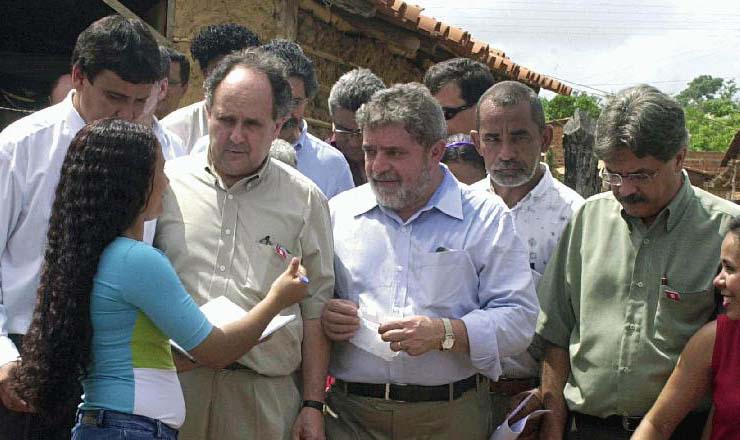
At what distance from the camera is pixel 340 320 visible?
365 centimetres

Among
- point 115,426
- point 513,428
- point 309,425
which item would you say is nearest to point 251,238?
point 309,425

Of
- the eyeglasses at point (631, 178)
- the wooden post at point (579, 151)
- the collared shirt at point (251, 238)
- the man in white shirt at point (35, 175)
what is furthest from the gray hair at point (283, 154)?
the wooden post at point (579, 151)

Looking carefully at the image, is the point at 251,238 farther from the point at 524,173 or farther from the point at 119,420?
the point at 524,173

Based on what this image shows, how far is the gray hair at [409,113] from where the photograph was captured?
3.82 meters

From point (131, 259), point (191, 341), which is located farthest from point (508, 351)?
point (131, 259)

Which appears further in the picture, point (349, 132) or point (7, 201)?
point (349, 132)

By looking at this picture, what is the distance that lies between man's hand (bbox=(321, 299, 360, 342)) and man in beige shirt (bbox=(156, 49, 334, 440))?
0.05 m

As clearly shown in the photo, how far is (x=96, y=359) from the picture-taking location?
2.89 meters

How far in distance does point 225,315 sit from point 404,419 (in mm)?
923

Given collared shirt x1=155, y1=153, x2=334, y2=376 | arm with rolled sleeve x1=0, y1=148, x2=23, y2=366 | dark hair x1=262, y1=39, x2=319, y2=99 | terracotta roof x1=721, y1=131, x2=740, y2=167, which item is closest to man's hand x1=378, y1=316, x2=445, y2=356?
collared shirt x1=155, y1=153, x2=334, y2=376

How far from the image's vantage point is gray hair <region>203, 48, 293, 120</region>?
152 inches

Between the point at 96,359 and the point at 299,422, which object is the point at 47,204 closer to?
the point at 96,359

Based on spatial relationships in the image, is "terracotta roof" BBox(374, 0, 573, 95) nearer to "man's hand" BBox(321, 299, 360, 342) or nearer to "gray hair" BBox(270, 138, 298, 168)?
"gray hair" BBox(270, 138, 298, 168)

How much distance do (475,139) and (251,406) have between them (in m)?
1.97
